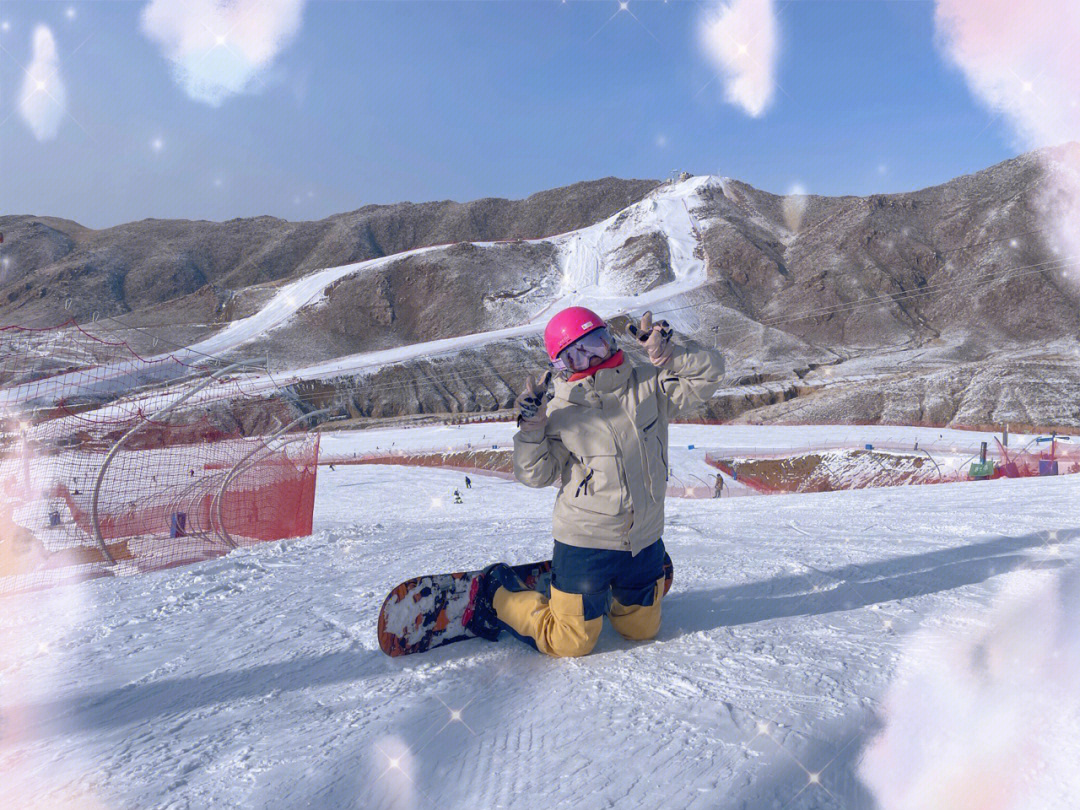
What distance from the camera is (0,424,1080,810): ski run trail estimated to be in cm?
195

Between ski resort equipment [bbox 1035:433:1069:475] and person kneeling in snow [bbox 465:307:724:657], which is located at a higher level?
person kneeling in snow [bbox 465:307:724:657]

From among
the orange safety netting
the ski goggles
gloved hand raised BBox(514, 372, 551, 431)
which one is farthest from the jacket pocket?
the orange safety netting

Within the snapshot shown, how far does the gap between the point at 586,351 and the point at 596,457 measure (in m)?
0.46

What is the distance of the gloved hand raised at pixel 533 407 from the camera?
111 inches

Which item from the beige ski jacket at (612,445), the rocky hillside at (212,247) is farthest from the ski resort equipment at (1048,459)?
the rocky hillside at (212,247)

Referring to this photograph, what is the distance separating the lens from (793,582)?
12.8 ft

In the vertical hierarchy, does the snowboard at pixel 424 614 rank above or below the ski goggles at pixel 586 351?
below

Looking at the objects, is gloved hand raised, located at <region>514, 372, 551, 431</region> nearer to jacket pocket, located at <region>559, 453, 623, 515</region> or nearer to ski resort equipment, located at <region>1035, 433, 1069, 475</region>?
jacket pocket, located at <region>559, 453, 623, 515</region>

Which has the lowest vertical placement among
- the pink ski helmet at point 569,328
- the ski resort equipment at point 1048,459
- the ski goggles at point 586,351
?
the ski resort equipment at point 1048,459

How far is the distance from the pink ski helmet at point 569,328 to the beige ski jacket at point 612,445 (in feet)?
0.61

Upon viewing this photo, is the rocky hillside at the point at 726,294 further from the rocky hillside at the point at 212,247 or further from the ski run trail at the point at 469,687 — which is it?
the ski run trail at the point at 469,687

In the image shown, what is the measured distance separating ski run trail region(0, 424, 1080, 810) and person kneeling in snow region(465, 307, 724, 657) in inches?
8.8

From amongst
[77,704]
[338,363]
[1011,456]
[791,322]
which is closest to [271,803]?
[77,704]

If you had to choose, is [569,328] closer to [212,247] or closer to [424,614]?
[424,614]
